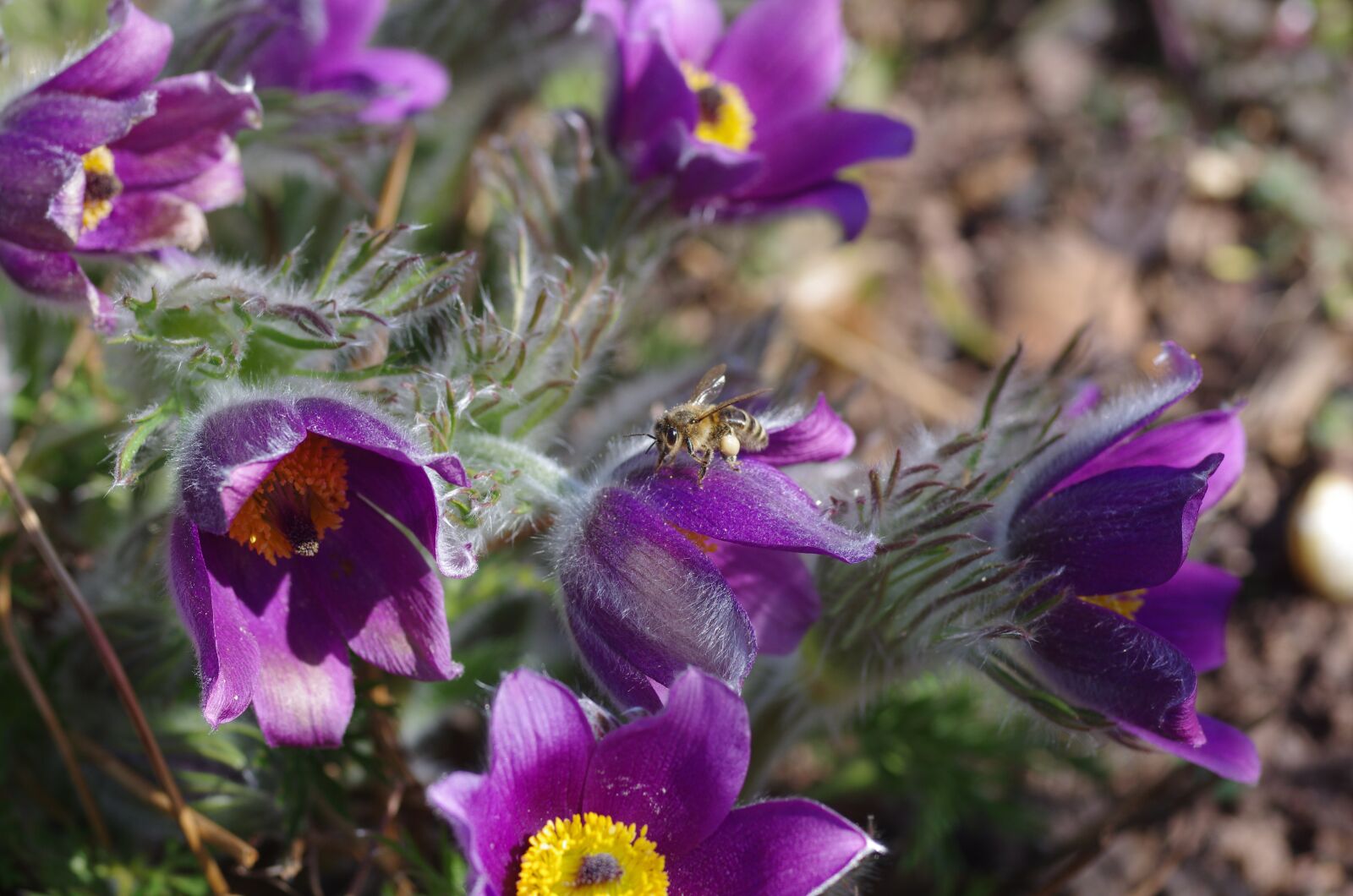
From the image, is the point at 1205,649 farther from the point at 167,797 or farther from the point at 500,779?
the point at 167,797

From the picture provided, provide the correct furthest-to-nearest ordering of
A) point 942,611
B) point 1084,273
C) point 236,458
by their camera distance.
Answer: point 1084,273 < point 942,611 < point 236,458

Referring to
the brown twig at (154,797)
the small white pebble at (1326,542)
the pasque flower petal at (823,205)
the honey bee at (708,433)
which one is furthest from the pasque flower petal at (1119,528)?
the small white pebble at (1326,542)

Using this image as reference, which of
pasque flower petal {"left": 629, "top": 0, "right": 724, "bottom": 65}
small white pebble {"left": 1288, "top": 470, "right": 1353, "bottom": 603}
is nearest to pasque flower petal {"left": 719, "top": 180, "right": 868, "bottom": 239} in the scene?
pasque flower petal {"left": 629, "top": 0, "right": 724, "bottom": 65}

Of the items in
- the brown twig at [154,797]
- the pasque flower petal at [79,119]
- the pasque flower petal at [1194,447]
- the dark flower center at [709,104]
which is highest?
the pasque flower petal at [79,119]

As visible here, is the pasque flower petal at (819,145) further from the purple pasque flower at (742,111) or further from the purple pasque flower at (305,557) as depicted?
the purple pasque flower at (305,557)

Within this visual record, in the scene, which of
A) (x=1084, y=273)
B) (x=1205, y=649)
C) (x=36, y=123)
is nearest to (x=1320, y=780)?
(x=1205, y=649)

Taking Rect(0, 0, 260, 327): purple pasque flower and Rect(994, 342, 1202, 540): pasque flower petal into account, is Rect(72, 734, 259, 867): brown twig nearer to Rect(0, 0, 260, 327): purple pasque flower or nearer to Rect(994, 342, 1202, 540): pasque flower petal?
Rect(0, 0, 260, 327): purple pasque flower
